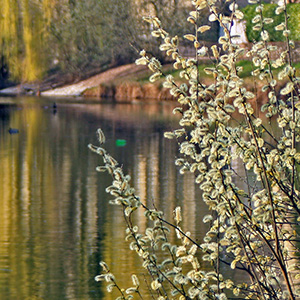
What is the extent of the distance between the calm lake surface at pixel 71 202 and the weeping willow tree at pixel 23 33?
599 inches

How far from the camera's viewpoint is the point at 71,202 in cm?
1180

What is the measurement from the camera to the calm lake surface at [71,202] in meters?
7.72

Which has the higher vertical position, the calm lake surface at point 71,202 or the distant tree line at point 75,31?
the distant tree line at point 75,31

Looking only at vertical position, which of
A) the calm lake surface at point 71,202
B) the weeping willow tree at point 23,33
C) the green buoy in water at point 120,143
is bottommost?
the calm lake surface at point 71,202

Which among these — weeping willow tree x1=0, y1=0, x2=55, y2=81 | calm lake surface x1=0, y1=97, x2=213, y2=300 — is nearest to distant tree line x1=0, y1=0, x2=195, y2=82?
weeping willow tree x1=0, y1=0, x2=55, y2=81

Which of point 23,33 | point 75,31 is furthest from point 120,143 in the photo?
point 75,31

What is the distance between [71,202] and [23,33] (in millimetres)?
30168

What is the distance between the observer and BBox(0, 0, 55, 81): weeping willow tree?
1575 inches

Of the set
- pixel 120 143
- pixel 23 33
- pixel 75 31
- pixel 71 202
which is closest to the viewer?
pixel 71 202

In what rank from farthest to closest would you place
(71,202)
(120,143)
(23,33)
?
(23,33), (120,143), (71,202)

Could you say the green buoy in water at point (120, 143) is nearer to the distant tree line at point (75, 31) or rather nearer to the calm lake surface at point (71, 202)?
the calm lake surface at point (71, 202)

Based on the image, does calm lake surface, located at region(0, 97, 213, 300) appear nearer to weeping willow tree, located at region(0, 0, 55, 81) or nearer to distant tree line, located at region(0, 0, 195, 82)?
weeping willow tree, located at region(0, 0, 55, 81)

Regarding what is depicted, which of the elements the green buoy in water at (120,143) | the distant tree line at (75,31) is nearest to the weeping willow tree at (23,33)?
the distant tree line at (75,31)

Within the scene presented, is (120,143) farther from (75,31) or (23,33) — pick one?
(75,31)
